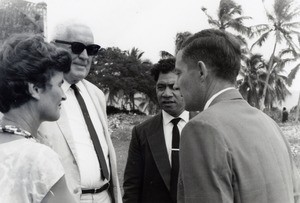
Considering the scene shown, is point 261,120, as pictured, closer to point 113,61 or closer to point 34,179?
point 34,179

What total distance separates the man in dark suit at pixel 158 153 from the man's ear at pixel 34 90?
70.0 inches

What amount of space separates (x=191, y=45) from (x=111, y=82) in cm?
5380

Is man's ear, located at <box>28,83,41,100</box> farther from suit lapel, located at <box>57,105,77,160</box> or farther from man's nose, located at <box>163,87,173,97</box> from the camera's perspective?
man's nose, located at <box>163,87,173,97</box>

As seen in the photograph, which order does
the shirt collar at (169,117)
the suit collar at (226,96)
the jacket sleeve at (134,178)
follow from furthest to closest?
the shirt collar at (169,117), the jacket sleeve at (134,178), the suit collar at (226,96)

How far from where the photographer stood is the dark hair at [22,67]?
6.31 ft

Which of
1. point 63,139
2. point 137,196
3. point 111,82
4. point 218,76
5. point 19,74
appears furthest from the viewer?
point 111,82

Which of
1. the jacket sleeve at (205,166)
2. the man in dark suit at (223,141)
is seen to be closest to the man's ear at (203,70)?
the man in dark suit at (223,141)

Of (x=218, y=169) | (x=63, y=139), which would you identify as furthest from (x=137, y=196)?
(x=218, y=169)

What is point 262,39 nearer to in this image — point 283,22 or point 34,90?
point 283,22

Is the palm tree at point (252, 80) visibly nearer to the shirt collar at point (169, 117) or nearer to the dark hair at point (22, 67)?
the shirt collar at point (169, 117)

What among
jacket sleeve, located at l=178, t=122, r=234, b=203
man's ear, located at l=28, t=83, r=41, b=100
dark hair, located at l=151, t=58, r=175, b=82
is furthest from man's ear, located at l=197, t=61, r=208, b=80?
dark hair, located at l=151, t=58, r=175, b=82

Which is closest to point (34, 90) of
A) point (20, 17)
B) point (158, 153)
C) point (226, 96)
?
point (226, 96)

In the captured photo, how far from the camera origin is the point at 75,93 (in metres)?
3.38

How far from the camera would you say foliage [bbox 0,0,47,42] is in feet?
15.0
